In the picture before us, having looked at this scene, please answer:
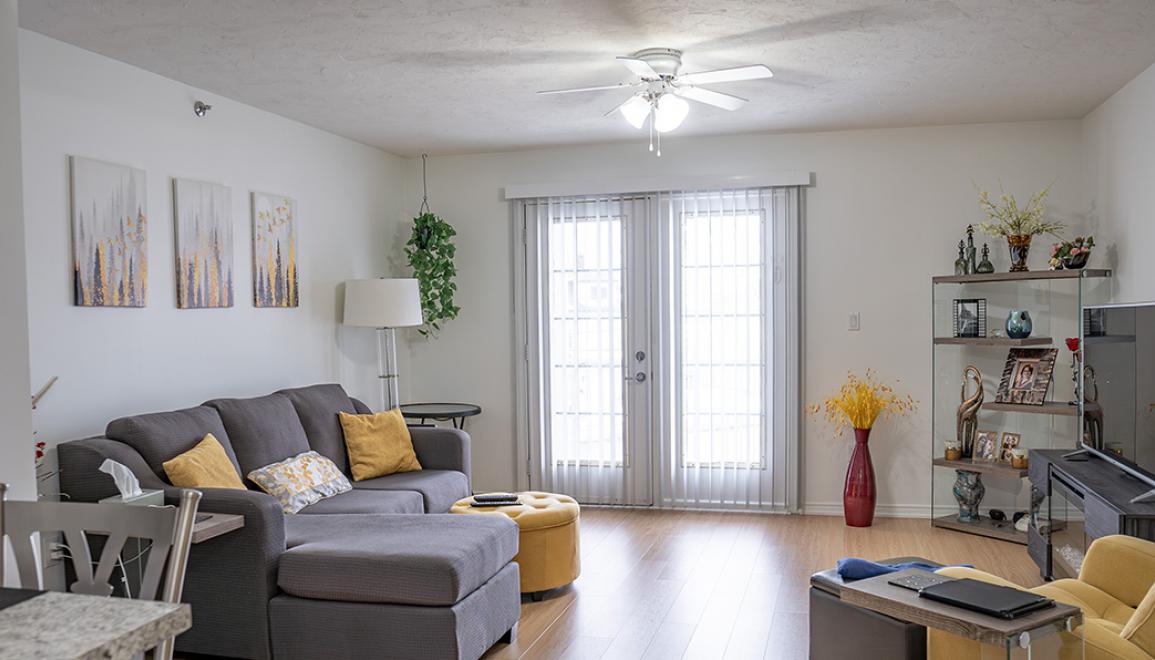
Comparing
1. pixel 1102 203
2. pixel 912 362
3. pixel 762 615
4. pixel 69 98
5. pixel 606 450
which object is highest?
pixel 69 98

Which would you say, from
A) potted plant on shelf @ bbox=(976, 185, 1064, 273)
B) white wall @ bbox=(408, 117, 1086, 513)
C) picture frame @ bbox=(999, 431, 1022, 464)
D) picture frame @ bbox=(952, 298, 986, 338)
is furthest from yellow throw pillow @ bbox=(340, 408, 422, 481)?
potted plant on shelf @ bbox=(976, 185, 1064, 273)

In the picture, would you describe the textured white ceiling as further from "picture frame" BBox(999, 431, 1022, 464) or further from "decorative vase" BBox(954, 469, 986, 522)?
"decorative vase" BBox(954, 469, 986, 522)

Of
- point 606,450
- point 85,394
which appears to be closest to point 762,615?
point 606,450

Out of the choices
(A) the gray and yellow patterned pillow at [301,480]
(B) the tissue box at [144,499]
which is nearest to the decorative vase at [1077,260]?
(A) the gray and yellow patterned pillow at [301,480]

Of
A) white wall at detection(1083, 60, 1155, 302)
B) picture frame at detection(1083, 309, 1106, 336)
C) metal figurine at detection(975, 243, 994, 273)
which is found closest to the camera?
picture frame at detection(1083, 309, 1106, 336)

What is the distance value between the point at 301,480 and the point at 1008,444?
3971mm

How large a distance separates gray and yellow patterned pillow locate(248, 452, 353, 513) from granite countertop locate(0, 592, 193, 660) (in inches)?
113

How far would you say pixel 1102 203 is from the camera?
5.22 metres

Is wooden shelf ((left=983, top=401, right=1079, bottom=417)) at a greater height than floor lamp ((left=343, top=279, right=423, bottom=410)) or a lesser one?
lesser

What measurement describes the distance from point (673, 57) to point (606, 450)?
9.97 ft

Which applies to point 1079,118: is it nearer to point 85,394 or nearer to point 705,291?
point 705,291

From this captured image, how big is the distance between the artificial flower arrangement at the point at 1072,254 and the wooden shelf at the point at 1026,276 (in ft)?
0.20

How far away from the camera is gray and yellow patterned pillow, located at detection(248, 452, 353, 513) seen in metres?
4.23

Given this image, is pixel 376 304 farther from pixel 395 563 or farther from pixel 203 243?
pixel 395 563
